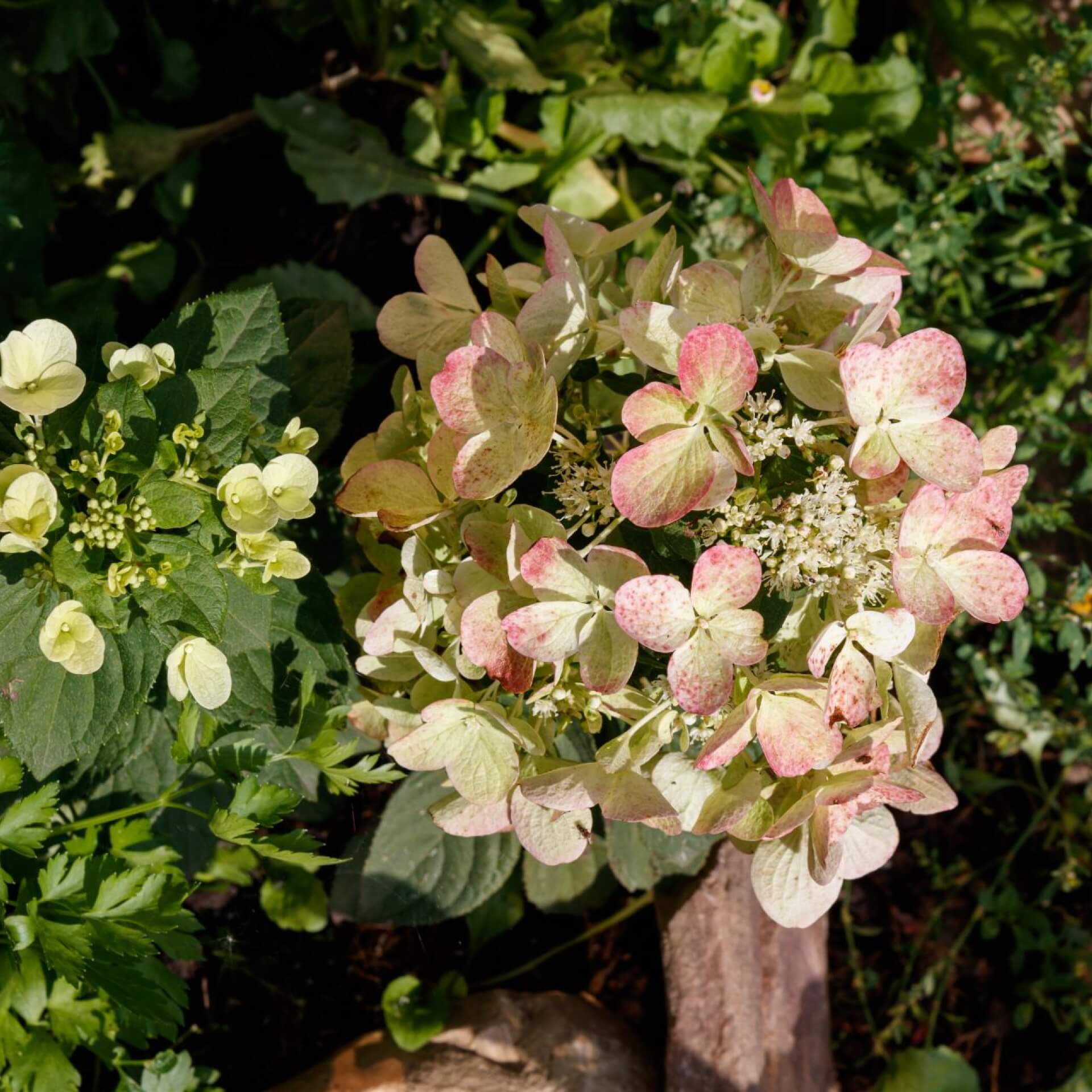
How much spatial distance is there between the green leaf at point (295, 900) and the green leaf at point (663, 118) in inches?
59.0

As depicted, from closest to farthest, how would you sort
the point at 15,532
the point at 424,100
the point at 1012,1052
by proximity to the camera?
the point at 15,532, the point at 424,100, the point at 1012,1052

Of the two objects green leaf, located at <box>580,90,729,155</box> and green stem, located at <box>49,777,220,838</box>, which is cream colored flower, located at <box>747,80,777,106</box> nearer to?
green leaf, located at <box>580,90,729,155</box>

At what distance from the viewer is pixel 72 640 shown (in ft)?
3.19

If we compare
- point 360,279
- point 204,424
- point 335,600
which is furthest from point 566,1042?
point 360,279

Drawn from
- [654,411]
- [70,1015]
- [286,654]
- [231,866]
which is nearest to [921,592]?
[654,411]

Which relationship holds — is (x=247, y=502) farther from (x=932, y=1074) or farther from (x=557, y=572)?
(x=932, y=1074)

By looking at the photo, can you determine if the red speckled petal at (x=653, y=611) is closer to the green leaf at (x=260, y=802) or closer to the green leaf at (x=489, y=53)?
the green leaf at (x=260, y=802)

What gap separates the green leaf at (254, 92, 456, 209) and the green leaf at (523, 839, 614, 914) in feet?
4.09

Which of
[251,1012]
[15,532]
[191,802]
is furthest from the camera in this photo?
[251,1012]

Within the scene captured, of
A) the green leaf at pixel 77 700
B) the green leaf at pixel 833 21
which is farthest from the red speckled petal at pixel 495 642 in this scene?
the green leaf at pixel 833 21

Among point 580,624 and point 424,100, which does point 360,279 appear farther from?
point 580,624

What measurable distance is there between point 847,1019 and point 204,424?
1.85m

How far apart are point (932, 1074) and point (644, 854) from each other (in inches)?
35.1

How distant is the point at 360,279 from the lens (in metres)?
2.19
